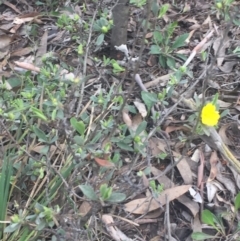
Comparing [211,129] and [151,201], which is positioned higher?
[211,129]

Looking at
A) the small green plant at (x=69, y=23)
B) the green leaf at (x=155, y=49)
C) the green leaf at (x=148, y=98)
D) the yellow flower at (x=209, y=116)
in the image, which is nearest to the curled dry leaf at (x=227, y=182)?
the green leaf at (x=148, y=98)

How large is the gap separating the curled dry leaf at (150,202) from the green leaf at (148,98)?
33cm

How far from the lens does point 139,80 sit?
2.00 metres

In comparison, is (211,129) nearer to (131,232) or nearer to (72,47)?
Result: (131,232)

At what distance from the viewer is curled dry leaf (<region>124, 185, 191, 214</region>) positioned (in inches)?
66.1

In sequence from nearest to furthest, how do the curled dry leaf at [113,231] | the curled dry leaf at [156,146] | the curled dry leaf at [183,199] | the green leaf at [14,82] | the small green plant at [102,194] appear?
the small green plant at [102,194]
the curled dry leaf at [113,231]
the curled dry leaf at [183,199]
the curled dry leaf at [156,146]
the green leaf at [14,82]

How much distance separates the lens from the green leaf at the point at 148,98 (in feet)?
5.99

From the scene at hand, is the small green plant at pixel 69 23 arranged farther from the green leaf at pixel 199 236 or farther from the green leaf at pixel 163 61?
the green leaf at pixel 199 236

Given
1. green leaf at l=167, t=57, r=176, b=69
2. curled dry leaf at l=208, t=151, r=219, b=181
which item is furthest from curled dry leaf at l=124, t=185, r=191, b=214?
green leaf at l=167, t=57, r=176, b=69

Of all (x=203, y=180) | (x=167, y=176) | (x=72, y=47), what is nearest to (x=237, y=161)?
(x=203, y=180)

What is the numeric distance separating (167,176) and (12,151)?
1.77 feet

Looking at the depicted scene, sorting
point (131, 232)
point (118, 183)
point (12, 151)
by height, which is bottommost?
point (131, 232)

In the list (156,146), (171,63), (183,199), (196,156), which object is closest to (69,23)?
(171,63)

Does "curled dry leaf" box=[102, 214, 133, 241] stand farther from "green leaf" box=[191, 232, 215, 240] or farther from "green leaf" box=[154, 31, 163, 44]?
"green leaf" box=[154, 31, 163, 44]
